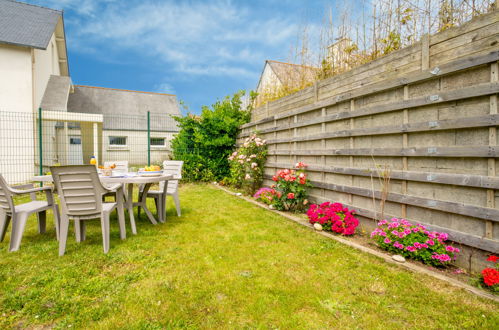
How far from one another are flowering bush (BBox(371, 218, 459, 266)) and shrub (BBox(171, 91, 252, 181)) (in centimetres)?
561

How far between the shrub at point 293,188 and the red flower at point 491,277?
2592 mm

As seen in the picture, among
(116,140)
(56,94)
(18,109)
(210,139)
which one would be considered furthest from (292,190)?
(116,140)

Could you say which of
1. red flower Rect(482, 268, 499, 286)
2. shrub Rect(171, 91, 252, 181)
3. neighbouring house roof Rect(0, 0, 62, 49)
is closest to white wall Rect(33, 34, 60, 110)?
neighbouring house roof Rect(0, 0, 62, 49)

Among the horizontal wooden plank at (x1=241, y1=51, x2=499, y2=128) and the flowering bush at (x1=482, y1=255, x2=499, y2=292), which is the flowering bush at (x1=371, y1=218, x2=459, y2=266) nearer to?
the flowering bush at (x1=482, y1=255, x2=499, y2=292)

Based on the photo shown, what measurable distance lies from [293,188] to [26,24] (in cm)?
1208

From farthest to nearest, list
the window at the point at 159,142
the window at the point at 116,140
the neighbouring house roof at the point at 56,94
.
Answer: the window at the point at 159,142, the window at the point at 116,140, the neighbouring house roof at the point at 56,94

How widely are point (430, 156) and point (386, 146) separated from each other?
58 centimetres

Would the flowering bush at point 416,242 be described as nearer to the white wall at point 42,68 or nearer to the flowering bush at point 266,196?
the flowering bush at point 266,196

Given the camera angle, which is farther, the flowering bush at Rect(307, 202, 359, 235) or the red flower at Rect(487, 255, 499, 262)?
the flowering bush at Rect(307, 202, 359, 235)

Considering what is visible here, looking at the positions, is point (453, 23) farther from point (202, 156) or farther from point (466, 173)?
point (202, 156)

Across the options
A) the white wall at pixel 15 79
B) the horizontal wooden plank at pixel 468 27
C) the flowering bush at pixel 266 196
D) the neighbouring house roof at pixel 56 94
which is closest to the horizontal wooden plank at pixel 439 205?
the horizontal wooden plank at pixel 468 27

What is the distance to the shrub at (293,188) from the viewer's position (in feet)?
14.6

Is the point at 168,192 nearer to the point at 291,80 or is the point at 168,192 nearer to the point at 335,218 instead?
the point at 335,218

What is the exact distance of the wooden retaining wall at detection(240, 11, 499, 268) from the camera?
2.17 metres
